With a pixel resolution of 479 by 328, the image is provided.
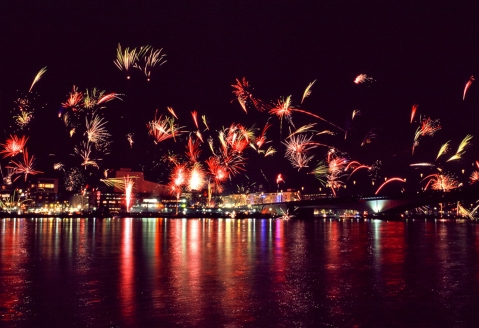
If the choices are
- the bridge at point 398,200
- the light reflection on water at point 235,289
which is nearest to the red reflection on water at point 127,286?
the light reflection on water at point 235,289

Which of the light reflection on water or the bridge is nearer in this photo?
the light reflection on water

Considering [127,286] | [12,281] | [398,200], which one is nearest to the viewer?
[127,286]

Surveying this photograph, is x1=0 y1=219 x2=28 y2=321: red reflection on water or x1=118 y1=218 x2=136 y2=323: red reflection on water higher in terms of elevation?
x1=0 y1=219 x2=28 y2=321: red reflection on water

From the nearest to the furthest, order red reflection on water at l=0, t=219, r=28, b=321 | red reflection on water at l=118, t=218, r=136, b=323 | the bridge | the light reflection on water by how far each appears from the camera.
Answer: the light reflection on water → red reflection on water at l=0, t=219, r=28, b=321 → red reflection on water at l=118, t=218, r=136, b=323 → the bridge

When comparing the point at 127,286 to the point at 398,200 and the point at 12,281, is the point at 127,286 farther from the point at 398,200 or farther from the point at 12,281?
the point at 398,200

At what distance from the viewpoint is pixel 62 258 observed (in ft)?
98.7

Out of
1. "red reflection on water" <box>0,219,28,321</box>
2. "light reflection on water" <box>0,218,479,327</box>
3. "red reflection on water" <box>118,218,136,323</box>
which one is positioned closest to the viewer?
"light reflection on water" <box>0,218,479,327</box>

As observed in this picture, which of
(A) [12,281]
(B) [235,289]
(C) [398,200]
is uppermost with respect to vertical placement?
(C) [398,200]

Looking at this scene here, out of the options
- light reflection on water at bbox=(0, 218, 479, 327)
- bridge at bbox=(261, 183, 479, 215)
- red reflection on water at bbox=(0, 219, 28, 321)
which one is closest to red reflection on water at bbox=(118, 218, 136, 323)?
light reflection on water at bbox=(0, 218, 479, 327)

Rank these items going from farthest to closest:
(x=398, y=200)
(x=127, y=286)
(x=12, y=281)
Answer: (x=398, y=200) → (x=12, y=281) → (x=127, y=286)

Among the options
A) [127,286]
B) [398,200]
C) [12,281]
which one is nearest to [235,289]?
[127,286]

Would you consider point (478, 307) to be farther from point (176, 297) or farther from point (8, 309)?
point (8, 309)

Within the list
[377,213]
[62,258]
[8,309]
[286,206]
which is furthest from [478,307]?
[286,206]

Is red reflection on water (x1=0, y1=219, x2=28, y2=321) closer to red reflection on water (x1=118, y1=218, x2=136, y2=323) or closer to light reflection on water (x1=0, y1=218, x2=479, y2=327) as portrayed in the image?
light reflection on water (x1=0, y1=218, x2=479, y2=327)
